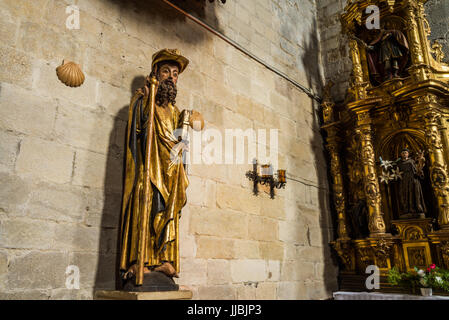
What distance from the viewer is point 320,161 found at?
583cm

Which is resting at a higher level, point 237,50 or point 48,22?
point 237,50

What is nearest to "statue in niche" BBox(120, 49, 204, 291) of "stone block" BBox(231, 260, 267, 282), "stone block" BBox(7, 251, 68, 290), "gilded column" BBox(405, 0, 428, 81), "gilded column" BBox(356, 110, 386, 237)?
"stone block" BBox(7, 251, 68, 290)

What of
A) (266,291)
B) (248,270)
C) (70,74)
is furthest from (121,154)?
(266,291)

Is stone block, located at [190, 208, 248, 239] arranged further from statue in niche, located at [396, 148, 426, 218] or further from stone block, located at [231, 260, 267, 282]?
statue in niche, located at [396, 148, 426, 218]

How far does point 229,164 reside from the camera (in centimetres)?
418

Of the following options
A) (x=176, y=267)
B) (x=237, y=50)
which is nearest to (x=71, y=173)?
(x=176, y=267)

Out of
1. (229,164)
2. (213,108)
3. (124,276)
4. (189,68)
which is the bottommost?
(124,276)

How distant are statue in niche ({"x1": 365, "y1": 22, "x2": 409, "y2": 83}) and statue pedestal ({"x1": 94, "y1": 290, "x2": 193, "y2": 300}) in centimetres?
462

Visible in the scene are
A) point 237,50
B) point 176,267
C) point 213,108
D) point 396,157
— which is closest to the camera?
point 176,267

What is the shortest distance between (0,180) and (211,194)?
202 cm

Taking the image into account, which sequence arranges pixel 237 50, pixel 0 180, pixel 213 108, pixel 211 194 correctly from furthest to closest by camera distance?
1. pixel 237 50
2. pixel 213 108
3. pixel 211 194
4. pixel 0 180

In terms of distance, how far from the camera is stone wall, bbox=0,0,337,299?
250 centimetres

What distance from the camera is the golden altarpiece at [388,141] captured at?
15.3ft

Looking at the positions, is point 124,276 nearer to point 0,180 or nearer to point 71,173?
point 71,173
